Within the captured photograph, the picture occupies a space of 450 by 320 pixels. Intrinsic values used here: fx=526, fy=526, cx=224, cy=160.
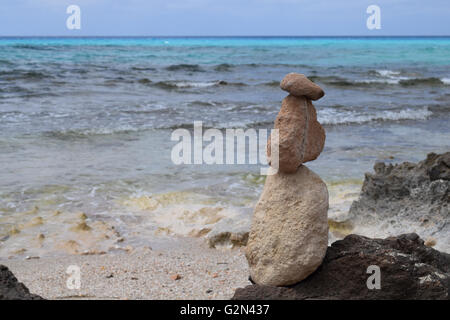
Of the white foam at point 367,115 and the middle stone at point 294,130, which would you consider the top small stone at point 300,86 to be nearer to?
the middle stone at point 294,130

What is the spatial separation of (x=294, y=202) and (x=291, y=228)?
16cm

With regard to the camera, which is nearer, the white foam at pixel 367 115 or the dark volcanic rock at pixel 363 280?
the dark volcanic rock at pixel 363 280

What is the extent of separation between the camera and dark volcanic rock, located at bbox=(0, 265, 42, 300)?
9.18ft

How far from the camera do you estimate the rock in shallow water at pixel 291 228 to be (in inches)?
124

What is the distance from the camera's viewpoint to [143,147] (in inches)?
381

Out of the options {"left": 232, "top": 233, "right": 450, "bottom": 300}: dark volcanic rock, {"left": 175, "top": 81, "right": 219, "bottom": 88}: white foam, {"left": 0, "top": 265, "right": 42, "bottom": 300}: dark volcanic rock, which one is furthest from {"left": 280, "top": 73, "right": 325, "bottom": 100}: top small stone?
{"left": 175, "top": 81, "right": 219, "bottom": 88}: white foam

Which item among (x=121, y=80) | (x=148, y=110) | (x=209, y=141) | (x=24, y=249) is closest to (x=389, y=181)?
(x=24, y=249)

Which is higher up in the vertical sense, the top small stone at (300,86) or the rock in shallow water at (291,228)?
the top small stone at (300,86)

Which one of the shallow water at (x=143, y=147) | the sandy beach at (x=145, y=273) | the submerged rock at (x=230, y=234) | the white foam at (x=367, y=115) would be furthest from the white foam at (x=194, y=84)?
the sandy beach at (x=145, y=273)

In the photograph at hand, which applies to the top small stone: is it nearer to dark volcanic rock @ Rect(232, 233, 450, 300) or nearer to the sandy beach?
dark volcanic rock @ Rect(232, 233, 450, 300)

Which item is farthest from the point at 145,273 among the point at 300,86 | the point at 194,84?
the point at 194,84

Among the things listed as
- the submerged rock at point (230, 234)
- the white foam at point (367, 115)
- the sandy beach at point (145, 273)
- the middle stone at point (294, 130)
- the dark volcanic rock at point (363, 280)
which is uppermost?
the middle stone at point (294, 130)

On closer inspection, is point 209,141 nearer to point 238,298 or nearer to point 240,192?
point 240,192

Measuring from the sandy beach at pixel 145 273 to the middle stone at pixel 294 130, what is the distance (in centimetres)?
137
